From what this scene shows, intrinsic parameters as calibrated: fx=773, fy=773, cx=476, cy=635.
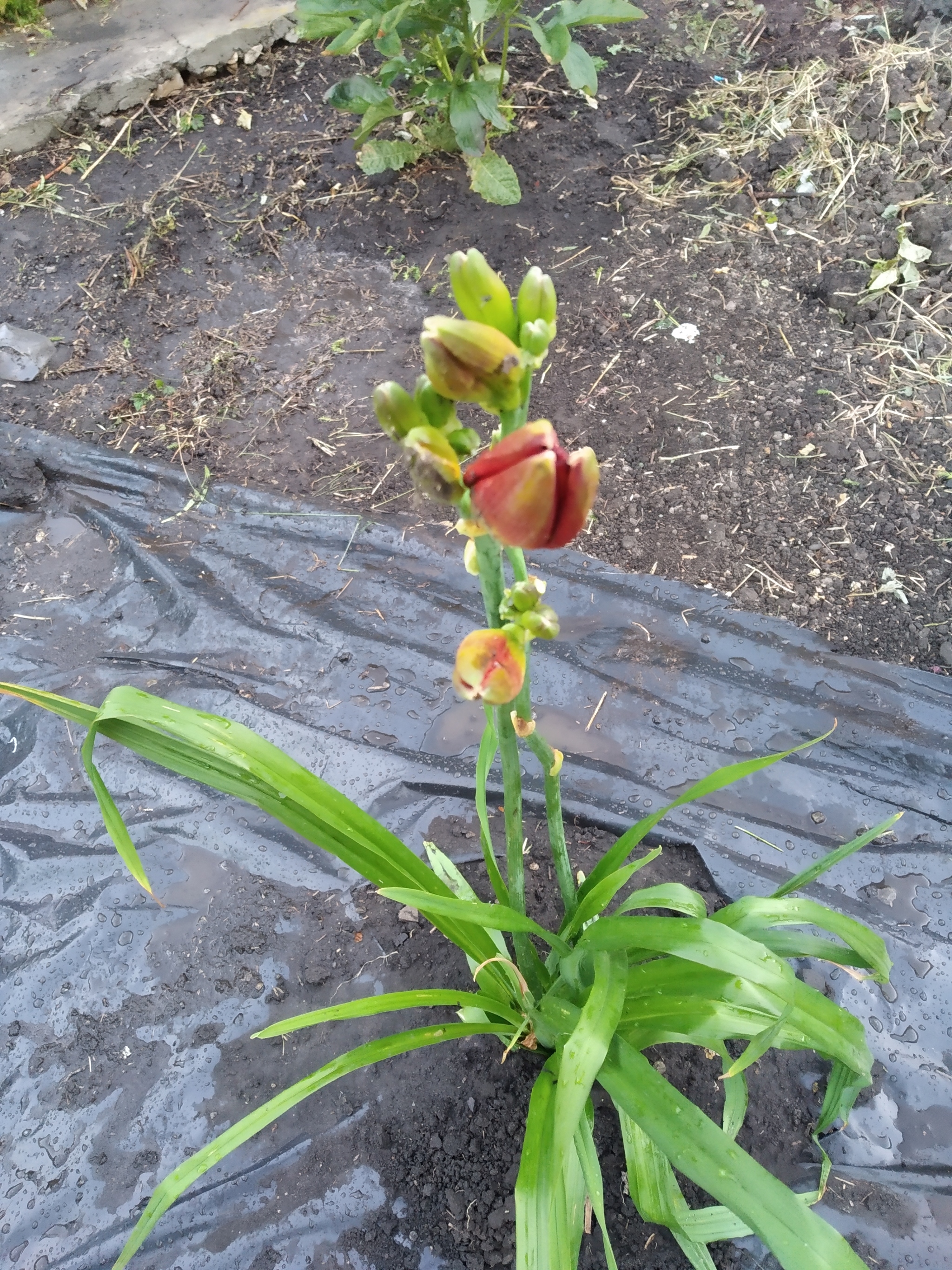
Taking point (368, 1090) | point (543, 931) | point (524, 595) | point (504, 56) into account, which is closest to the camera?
point (524, 595)

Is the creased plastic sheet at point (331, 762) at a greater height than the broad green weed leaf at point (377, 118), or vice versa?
the broad green weed leaf at point (377, 118)

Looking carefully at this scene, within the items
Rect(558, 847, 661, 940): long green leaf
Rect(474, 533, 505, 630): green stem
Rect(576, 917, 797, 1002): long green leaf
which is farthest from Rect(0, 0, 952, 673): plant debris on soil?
Rect(474, 533, 505, 630): green stem

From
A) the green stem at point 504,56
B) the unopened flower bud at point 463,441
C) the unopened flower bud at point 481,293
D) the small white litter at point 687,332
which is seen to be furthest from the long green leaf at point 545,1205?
the green stem at point 504,56

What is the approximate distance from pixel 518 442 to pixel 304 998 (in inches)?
51.5

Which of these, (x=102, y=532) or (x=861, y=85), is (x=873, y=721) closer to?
(x=102, y=532)

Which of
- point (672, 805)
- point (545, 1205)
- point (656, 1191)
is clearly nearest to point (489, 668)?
point (672, 805)

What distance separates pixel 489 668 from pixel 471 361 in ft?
0.91

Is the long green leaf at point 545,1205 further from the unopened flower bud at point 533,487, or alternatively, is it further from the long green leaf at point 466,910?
the unopened flower bud at point 533,487

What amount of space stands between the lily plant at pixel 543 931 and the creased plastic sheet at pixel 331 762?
14.9 inches

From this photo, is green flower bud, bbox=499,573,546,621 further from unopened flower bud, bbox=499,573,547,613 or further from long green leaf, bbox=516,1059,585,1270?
long green leaf, bbox=516,1059,585,1270

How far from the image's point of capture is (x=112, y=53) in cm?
353

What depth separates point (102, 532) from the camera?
7.34 ft

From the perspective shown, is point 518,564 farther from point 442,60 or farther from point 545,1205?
point 442,60

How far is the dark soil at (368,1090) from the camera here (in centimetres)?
130
